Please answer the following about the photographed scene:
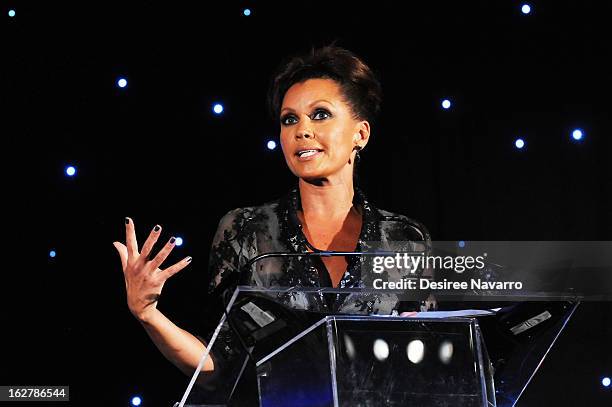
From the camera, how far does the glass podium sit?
119cm

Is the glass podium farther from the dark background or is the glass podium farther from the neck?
the dark background

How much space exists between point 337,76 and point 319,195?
380mm

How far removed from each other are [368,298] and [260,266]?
0.82m

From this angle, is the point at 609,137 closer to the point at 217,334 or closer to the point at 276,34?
the point at 276,34

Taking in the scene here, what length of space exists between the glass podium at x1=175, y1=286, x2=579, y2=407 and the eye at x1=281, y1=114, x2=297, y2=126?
1235mm

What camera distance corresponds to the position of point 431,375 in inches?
47.2

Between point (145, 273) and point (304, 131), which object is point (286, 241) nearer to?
point (304, 131)

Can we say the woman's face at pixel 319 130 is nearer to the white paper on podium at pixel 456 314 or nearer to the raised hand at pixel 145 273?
the raised hand at pixel 145 273

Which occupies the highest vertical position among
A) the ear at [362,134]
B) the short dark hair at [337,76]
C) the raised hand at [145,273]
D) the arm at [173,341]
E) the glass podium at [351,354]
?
the short dark hair at [337,76]

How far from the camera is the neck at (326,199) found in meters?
2.51

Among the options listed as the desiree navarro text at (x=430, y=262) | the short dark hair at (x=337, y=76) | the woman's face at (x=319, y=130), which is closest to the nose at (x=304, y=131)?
the woman's face at (x=319, y=130)

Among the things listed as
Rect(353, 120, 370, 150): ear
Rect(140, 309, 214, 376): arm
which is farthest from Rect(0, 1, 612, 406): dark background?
Rect(140, 309, 214, 376): arm

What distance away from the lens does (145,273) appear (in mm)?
1556

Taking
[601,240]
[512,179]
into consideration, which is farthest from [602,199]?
[512,179]
